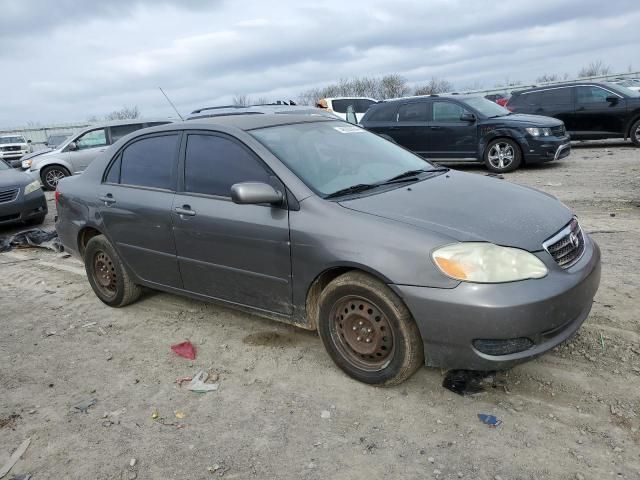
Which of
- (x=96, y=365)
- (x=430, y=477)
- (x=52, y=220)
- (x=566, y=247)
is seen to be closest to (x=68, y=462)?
(x=96, y=365)

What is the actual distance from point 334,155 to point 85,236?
2752 mm

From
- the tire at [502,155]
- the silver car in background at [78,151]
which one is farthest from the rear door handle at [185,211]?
the silver car in background at [78,151]

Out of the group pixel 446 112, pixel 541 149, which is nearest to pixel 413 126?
pixel 446 112

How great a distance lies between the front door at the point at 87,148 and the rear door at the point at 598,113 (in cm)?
1185

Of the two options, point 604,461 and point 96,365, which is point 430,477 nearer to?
point 604,461

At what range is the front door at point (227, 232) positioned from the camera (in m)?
3.58

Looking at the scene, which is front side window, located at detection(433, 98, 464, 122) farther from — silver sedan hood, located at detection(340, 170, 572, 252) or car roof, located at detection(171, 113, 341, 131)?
silver sedan hood, located at detection(340, 170, 572, 252)

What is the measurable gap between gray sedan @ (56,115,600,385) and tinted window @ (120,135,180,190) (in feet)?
0.05

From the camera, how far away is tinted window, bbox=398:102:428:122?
475 inches

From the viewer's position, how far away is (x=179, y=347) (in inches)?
164

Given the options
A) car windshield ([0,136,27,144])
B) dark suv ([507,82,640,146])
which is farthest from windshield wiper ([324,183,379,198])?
car windshield ([0,136,27,144])

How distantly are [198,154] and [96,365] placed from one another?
172 cm

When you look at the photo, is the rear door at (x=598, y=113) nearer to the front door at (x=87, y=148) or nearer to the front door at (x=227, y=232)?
the front door at (x=87, y=148)

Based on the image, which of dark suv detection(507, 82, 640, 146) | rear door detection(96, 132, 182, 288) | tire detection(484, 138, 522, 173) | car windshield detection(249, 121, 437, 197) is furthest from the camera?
dark suv detection(507, 82, 640, 146)
